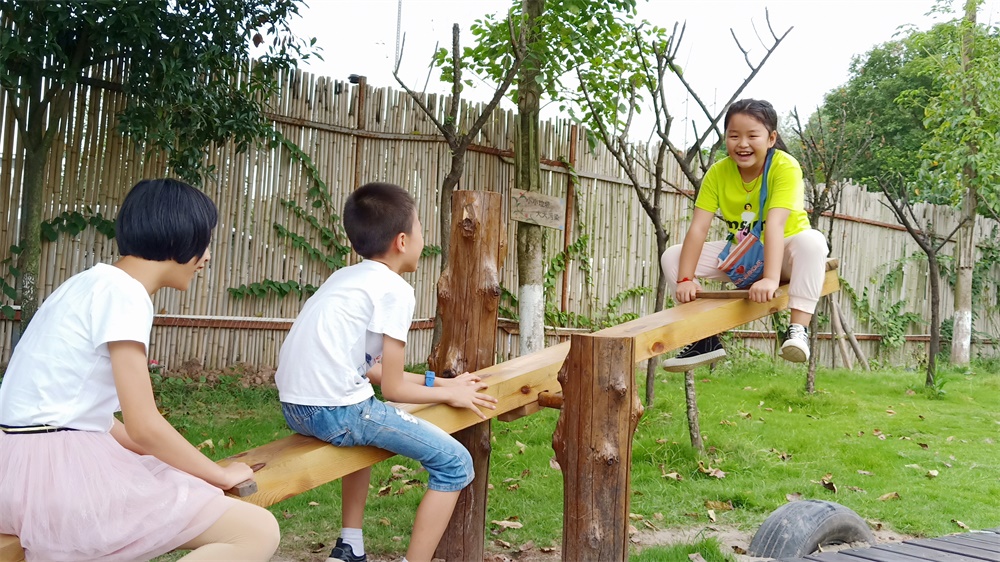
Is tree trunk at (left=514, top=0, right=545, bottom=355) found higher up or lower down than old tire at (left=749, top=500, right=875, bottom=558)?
higher up

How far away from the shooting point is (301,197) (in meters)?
8.26

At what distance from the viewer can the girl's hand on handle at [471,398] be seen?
10.9ft

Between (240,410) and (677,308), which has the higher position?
(677,308)

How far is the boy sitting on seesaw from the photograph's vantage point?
3023 millimetres

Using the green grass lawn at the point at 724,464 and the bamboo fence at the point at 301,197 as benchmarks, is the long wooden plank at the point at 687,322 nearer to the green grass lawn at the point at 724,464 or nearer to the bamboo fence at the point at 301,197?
the green grass lawn at the point at 724,464

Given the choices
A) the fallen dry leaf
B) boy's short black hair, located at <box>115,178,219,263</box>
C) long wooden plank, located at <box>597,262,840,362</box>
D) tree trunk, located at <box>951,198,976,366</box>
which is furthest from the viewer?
tree trunk, located at <box>951,198,976,366</box>

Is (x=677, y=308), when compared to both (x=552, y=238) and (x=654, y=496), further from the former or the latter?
(x=552, y=238)

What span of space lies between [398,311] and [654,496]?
270 centimetres

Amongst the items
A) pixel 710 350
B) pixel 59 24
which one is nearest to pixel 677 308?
pixel 710 350

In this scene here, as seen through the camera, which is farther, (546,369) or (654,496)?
(654,496)

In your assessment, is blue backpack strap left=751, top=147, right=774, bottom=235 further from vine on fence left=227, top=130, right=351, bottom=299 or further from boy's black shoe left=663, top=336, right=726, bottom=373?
vine on fence left=227, top=130, right=351, bottom=299

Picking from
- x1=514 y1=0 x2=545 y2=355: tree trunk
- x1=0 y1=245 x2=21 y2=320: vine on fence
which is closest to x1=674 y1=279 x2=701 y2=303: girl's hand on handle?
x1=514 y1=0 x2=545 y2=355: tree trunk

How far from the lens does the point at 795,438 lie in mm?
6492

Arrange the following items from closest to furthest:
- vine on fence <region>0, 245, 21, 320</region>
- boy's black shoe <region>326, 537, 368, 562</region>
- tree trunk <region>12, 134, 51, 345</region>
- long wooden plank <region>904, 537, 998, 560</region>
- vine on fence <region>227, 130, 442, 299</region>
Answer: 1. long wooden plank <region>904, 537, 998, 560</region>
2. boy's black shoe <region>326, 537, 368, 562</region>
3. tree trunk <region>12, 134, 51, 345</region>
4. vine on fence <region>0, 245, 21, 320</region>
5. vine on fence <region>227, 130, 442, 299</region>
